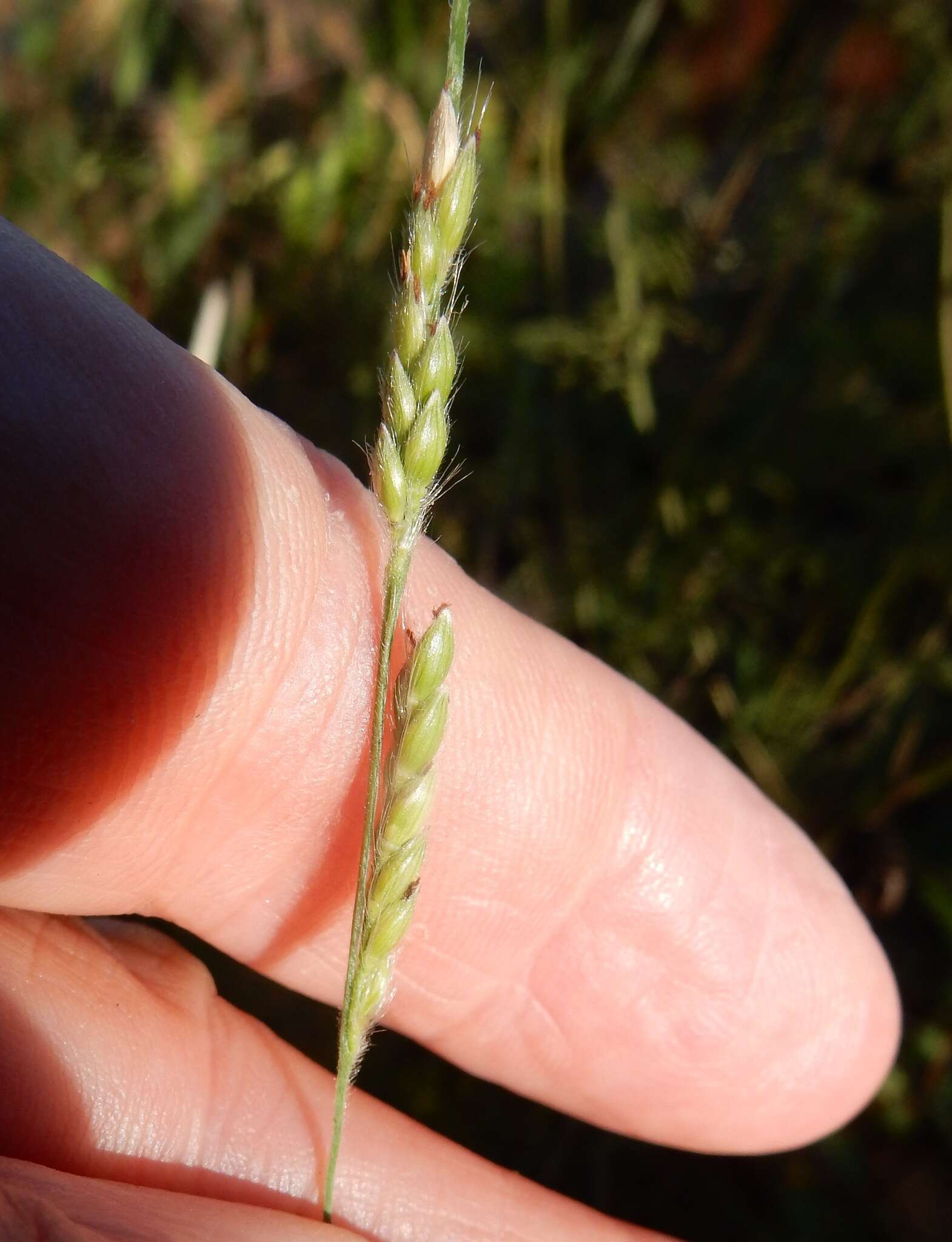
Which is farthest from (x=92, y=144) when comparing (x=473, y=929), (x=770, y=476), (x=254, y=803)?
(x=473, y=929)

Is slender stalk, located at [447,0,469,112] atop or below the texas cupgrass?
atop

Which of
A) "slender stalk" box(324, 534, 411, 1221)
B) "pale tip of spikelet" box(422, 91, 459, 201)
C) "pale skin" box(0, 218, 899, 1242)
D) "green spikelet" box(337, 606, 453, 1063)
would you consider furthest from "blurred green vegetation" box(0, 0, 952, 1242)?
"pale tip of spikelet" box(422, 91, 459, 201)

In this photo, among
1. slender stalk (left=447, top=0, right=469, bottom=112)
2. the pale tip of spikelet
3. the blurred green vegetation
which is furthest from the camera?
the blurred green vegetation

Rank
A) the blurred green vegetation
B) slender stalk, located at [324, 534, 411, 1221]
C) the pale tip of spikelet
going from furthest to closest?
the blurred green vegetation
slender stalk, located at [324, 534, 411, 1221]
the pale tip of spikelet

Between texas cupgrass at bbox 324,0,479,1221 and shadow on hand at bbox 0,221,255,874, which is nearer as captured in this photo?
texas cupgrass at bbox 324,0,479,1221

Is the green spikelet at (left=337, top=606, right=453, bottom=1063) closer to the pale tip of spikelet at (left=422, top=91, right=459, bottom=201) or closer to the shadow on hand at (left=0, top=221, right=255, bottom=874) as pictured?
the shadow on hand at (left=0, top=221, right=255, bottom=874)

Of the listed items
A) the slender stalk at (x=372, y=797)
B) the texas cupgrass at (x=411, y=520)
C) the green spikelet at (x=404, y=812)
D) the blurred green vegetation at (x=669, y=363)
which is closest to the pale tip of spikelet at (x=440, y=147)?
the texas cupgrass at (x=411, y=520)
